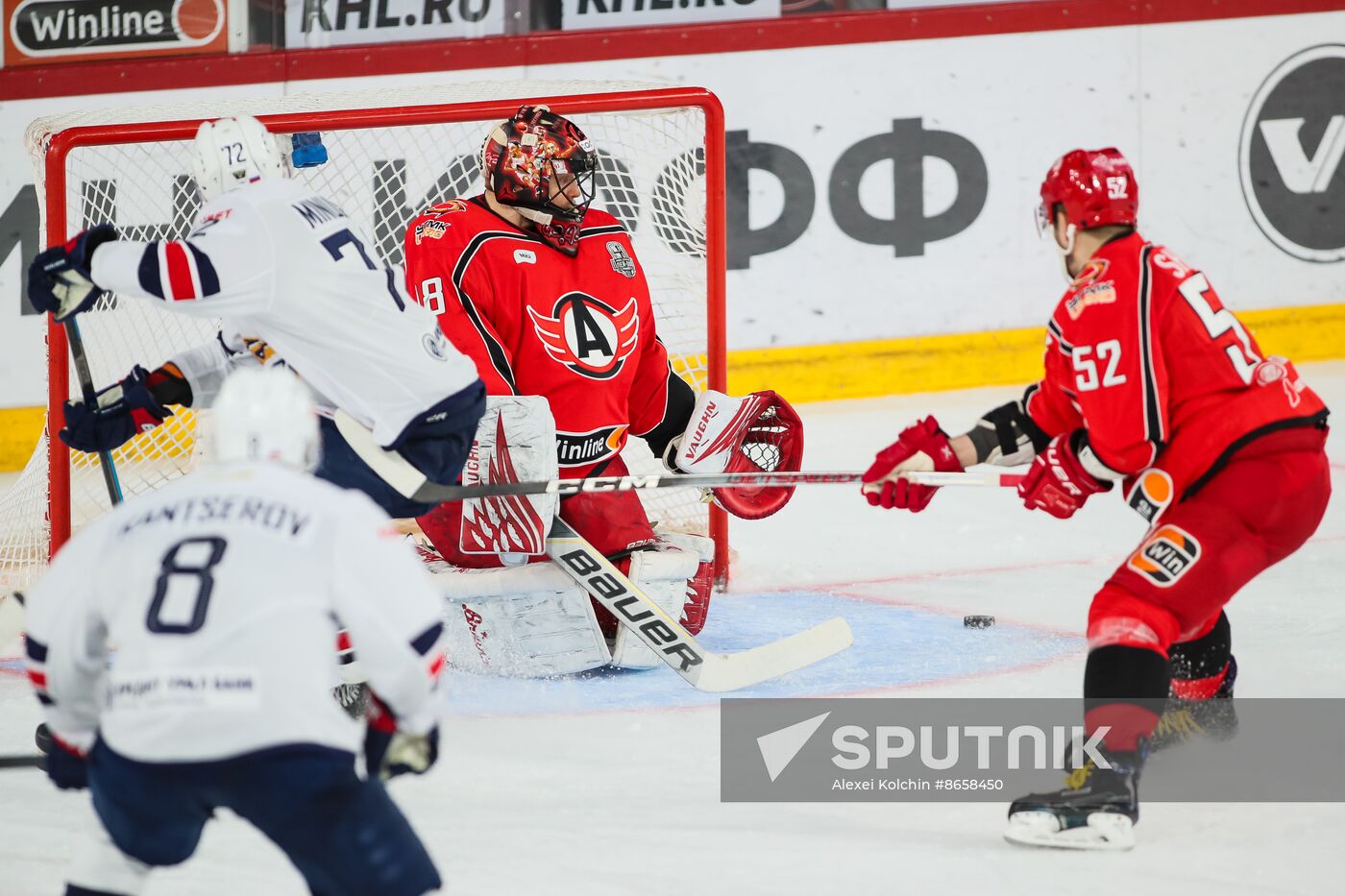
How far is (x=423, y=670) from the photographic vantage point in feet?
5.33

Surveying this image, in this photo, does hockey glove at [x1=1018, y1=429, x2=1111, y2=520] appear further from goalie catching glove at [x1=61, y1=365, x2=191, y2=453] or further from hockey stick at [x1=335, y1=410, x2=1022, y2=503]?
goalie catching glove at [x1=61, y1=365, x2=191, y2=453]

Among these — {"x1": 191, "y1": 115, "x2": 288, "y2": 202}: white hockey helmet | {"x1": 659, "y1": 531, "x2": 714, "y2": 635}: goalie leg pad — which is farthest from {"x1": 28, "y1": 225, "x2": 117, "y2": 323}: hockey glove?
{"x1": 659, "y1": 531, "x2": 714, "y2": 635}: goalie leg pad

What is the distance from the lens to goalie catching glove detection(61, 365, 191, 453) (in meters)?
3.11

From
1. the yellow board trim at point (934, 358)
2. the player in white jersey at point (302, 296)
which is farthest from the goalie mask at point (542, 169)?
the yellow board trim at point (934, 358)

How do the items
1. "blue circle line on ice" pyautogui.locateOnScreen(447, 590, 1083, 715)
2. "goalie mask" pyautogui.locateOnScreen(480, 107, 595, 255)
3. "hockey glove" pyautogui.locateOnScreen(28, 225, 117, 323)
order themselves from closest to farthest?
"hockey glove" pyautogui.locateOnScreen(28, 225, 117, 323) → "blue circle line on ice" pyautogui.locateOnScreen(447, 590, 1083, 715) → "goalie mask" pyautogui.locateOnScreen(480, 107, 595, 255)

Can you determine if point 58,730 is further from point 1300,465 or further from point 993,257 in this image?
point 993,257

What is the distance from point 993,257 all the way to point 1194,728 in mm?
3355

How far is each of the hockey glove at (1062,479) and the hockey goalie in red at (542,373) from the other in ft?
3.45

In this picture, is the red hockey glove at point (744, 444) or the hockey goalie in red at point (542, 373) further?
the red hockey glove at point (744, 444)

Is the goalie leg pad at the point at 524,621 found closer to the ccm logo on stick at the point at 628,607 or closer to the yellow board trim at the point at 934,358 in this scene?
the ccm logo on stick at the point at 628,607

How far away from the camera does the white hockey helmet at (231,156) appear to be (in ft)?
9.25

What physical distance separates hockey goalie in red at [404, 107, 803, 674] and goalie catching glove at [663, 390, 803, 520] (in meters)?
0.20

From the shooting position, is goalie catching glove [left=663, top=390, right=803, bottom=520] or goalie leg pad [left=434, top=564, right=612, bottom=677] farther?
goalie catching glove [left=663, top=390, right=803, bottom=520]

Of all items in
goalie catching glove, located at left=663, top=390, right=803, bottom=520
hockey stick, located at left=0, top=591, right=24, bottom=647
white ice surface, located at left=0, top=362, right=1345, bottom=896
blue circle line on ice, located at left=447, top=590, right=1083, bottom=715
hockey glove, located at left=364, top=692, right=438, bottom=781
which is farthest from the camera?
goalie catching glove, located at left=663, top=390, right=803, bottom=520
